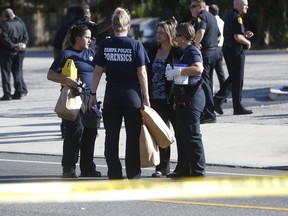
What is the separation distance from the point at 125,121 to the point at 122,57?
2.31 feet

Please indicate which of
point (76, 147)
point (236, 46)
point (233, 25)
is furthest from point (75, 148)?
point (236, 46)

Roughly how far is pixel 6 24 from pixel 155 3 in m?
26.2

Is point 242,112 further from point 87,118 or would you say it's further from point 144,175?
point 87,118

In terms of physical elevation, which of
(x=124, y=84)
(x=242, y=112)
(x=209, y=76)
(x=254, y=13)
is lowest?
(x=254, y=13)

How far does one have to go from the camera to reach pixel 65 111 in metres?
10.8

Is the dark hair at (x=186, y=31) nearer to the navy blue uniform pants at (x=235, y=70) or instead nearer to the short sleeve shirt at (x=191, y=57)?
the short sleeve shirt at (x=191, y=57)

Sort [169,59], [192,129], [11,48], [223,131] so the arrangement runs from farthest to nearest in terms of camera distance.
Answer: [11,48] → [223,131] → [169,59] → [192,129]

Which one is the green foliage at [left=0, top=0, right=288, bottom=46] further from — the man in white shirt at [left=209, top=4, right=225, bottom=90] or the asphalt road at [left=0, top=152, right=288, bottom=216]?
the asphalt road at [left=0, top=152, right=288, bottom=216]

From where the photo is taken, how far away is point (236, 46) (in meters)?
15.7

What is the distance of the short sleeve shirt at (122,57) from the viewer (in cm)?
999

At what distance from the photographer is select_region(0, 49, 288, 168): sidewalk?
487 inches

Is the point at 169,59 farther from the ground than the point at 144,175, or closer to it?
farther from the ground

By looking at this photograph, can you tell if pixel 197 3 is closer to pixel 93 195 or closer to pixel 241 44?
pixel 241 44

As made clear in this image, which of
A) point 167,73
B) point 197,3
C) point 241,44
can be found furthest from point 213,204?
point 241,44
